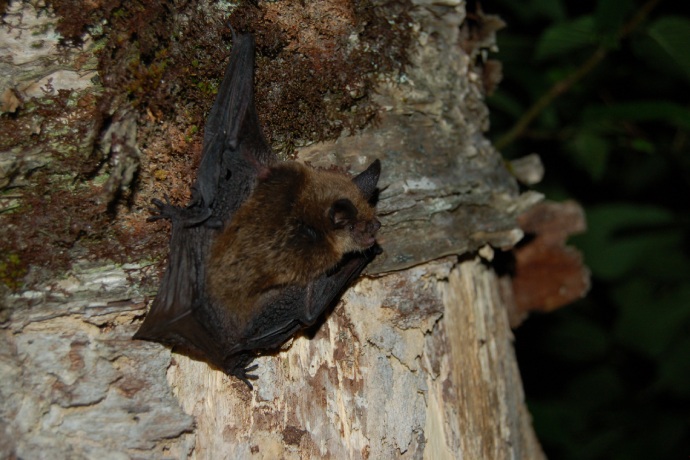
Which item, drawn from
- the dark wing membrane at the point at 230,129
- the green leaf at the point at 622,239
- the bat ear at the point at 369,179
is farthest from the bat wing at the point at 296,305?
the green leaf at the point at 622,239

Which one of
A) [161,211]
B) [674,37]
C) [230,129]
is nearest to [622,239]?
[674,37]

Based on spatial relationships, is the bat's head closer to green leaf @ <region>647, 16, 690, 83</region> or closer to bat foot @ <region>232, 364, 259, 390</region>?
bat foot @ <region>232, 364, 259, 390</region>

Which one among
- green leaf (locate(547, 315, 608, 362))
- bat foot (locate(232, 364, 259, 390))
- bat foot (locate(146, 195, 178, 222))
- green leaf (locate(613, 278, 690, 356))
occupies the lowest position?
green leaf (locate(547, 315, 608, 362))

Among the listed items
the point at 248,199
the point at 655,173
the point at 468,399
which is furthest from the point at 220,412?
the point at 655,173

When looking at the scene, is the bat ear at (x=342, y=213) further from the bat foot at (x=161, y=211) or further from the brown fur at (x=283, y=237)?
the bat foot at (x=161, y=211)

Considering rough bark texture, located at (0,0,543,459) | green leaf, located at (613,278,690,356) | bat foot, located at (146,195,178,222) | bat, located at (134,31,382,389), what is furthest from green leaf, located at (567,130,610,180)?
bat foot, located at (146,195,178,222)
